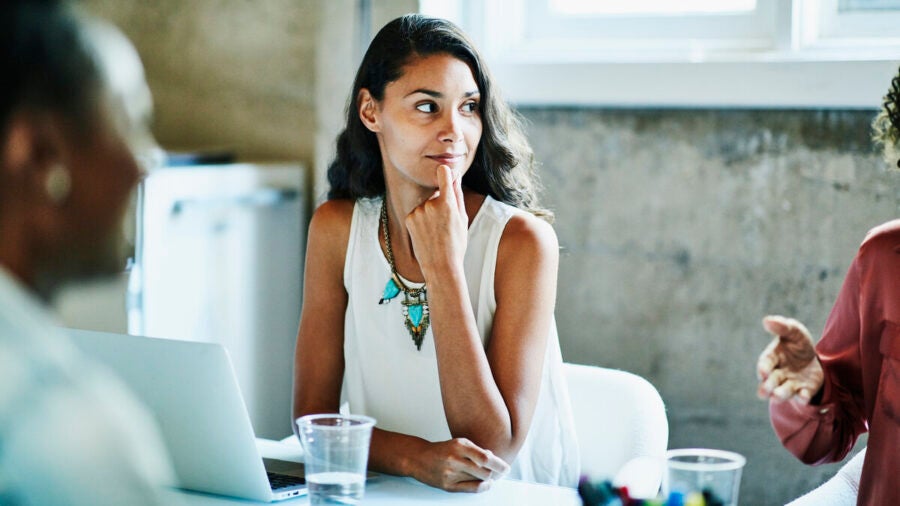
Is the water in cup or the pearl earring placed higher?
the pearl earring

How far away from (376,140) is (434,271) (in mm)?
419

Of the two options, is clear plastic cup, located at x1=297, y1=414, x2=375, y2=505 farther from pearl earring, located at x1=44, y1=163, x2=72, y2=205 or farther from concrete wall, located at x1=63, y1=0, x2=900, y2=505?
concrete wall, located at x1=63, y1=0, x2=900, y2=505

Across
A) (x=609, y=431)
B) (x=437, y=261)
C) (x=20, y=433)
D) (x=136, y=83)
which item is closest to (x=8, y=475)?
(x=20, y=433)

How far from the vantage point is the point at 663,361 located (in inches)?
96.2

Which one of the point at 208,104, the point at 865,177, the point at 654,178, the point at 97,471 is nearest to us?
the point at 97,471

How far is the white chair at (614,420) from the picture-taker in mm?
1659

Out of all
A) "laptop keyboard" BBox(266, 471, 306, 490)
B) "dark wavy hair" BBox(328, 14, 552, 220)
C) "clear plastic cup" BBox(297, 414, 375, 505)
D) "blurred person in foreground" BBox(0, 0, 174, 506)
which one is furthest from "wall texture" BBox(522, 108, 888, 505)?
"blurred person in foreground" BBox(0, 0, 174, 506)

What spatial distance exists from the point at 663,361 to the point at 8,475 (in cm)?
208

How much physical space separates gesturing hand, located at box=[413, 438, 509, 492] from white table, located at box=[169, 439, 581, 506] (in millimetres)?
11

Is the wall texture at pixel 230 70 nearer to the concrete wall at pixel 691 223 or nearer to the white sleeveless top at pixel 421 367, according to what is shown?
the concrete wall at pixel 691 223

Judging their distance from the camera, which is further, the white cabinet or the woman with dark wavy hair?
the white cabinet

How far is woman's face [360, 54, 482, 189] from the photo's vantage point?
1725 millimetres

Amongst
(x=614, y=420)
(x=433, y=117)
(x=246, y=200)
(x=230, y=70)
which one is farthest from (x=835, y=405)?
(x=230, y=70)

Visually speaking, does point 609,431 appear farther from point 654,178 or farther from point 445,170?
point 654,178
